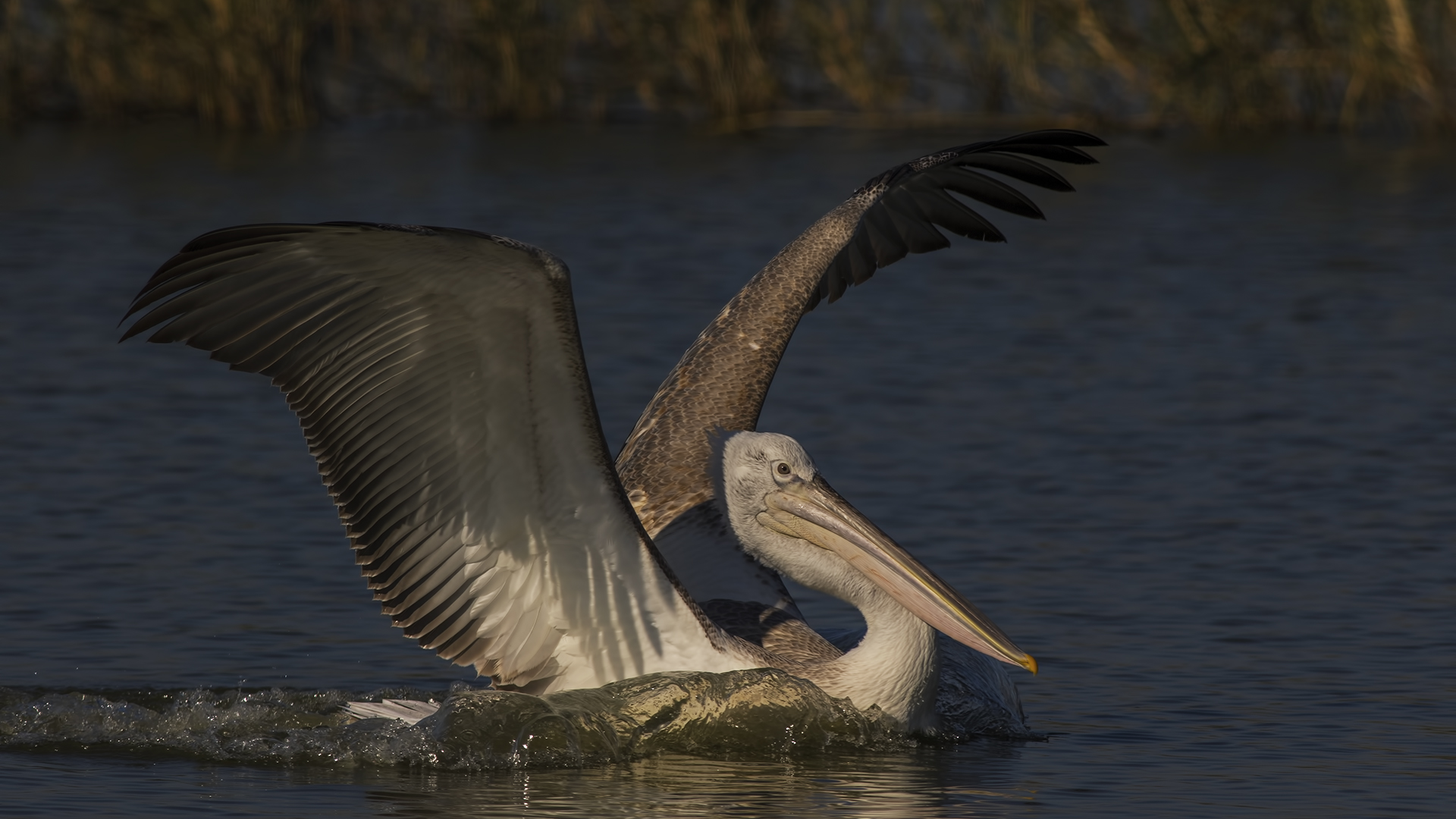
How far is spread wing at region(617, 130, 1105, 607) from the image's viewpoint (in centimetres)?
660

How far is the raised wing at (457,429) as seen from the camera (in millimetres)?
5316

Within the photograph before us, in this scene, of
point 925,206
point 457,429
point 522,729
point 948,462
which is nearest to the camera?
point 457,429

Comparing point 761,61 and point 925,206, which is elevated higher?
point 761,61

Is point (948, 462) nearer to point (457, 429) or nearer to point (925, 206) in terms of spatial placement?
point (925, 206)

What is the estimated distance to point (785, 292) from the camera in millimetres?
7312

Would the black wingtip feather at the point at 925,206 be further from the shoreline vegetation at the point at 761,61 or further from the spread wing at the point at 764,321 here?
the shoreline vegetation at the point at 761,61

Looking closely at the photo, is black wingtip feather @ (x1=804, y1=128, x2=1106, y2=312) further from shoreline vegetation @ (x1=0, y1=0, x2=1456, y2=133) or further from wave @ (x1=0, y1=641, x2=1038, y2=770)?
shoreline vegetation @ (x1=0, y1=0, x2=1456, y2=133)

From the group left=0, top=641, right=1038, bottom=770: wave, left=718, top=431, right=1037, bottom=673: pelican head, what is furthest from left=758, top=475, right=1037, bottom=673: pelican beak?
left=0, top=641, right=1038, bottom=770: wave

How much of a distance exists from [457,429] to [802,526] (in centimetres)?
104

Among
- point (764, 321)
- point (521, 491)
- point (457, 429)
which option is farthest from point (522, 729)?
point (764, 321)

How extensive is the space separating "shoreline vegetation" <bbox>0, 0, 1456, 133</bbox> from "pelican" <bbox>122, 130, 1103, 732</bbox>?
10940 millimetres

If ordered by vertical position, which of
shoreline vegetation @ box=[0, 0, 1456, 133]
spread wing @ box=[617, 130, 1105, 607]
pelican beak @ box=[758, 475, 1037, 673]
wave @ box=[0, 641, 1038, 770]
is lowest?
wave @ box=[0, 641, 1038, 770]

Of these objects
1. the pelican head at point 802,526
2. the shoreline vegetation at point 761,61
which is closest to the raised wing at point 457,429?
the pelican head at point 802,526

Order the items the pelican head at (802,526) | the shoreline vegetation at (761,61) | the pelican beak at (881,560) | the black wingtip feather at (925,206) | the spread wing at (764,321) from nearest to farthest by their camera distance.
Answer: the pelican beak at (881,560) → the pelican head at (802,526) → the spread wing at (764,321) → the black wingtip feather at (925,206) → the shoreline vegetation at (761,61)
